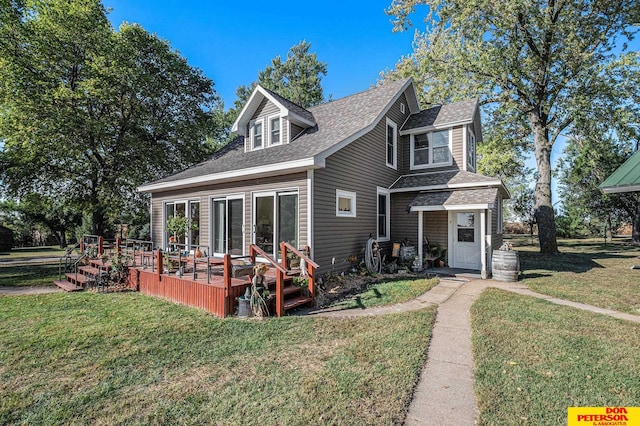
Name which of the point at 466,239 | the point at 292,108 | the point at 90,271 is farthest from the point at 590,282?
the point at 90,271

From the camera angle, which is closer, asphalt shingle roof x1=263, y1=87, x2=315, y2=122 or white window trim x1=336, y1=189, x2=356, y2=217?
A: white window trim x1=336, y1=189, x2=356, y2=217

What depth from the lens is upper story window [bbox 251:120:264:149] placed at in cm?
1202

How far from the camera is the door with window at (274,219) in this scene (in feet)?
28.6

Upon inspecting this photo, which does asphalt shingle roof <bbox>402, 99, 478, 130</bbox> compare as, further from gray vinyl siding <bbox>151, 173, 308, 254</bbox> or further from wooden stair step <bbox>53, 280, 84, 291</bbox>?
wooden stair step <bbox>53, 280, 84, 291</bbox>

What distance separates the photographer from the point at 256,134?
12.2 m

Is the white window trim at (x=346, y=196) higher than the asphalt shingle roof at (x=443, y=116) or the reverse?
the reverse

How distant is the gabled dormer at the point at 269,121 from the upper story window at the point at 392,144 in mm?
3050

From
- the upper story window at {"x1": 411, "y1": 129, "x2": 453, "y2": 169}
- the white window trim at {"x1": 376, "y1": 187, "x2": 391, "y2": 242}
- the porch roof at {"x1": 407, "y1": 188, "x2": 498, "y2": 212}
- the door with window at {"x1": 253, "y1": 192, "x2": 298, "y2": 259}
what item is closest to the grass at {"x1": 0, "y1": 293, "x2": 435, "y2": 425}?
the door with window at {"x1": 253, "y1": 192, "x2": 298, "y2": 259}

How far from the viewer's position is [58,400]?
10.6 feet

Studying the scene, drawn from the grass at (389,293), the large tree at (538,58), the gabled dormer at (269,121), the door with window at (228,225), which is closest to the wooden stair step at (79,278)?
the door with window at (228,225)

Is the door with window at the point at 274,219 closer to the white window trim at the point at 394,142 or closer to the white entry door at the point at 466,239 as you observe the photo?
the white window trim at the point at 394,142

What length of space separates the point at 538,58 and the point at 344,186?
13.6 meters

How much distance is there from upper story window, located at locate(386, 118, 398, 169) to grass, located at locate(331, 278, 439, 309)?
5.17 meters

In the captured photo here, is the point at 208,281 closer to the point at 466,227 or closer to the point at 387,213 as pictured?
the point at 387,213
